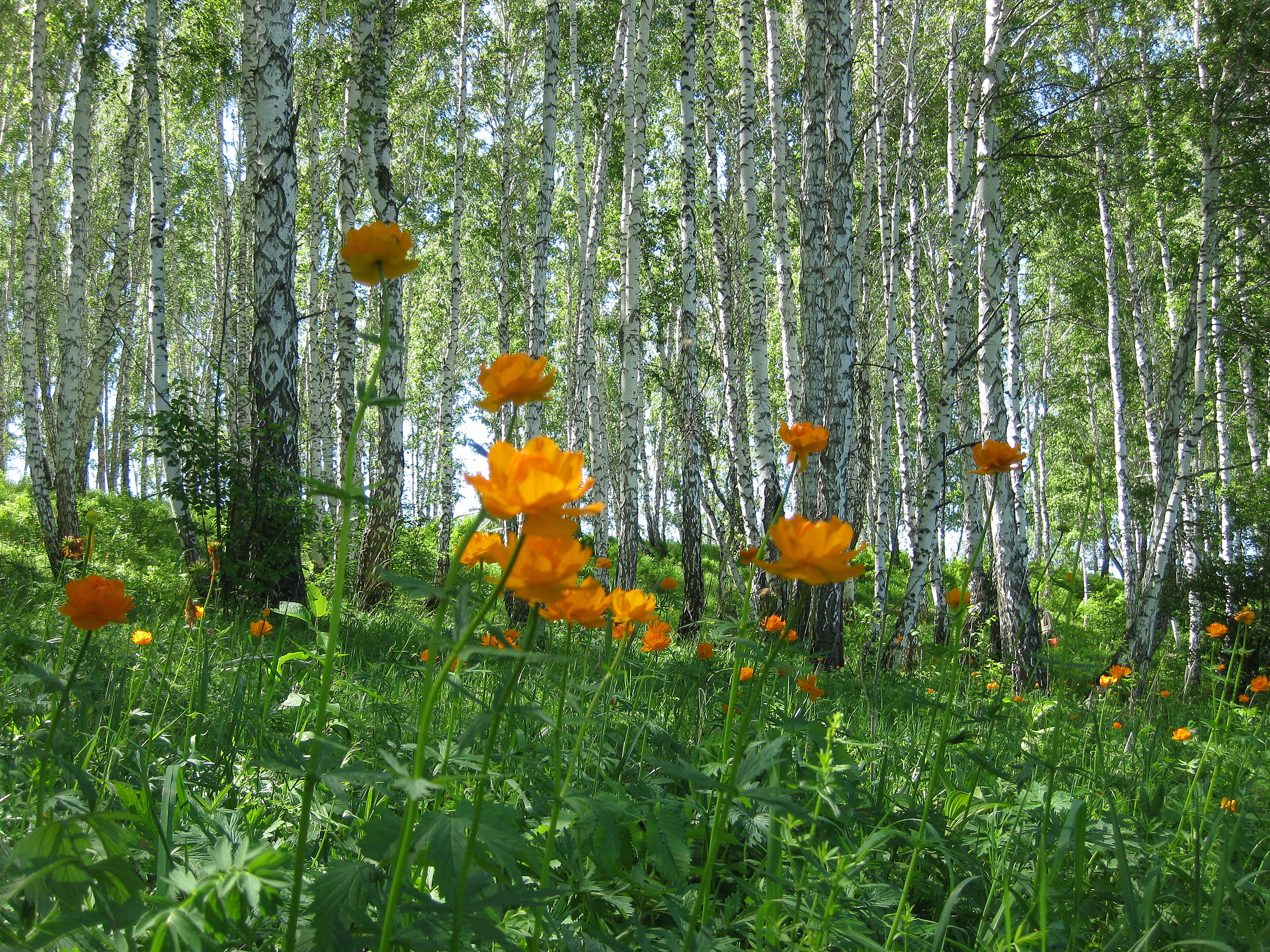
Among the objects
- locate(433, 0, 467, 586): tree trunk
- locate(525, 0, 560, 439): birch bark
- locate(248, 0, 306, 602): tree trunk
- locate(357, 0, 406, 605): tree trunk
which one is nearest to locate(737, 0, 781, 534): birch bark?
locate(525, 0, 560, 439): birch bark

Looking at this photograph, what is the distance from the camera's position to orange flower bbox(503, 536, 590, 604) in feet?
2.18

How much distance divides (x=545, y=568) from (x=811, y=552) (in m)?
0.31

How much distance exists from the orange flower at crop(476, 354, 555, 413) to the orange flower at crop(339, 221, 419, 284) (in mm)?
160

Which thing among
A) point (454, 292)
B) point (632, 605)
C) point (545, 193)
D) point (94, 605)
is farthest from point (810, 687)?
point (454, 292)

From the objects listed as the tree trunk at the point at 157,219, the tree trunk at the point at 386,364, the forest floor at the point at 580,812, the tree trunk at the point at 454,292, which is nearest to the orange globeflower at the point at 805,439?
the forest floor at the point at 580,812

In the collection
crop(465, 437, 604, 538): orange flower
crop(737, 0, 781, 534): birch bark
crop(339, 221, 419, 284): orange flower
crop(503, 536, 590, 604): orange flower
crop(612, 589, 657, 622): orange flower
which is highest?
crop(737, 0, 781, 534): birch bark

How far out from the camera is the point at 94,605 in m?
0.97

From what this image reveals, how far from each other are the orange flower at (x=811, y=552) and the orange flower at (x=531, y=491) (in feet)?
0.72

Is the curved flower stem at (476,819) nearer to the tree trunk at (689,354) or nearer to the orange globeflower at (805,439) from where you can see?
the orange globeflower at (805,439)

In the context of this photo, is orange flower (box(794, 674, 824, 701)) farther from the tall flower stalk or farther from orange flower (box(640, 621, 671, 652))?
the tall flower stalk

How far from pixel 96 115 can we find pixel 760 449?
17.1 m

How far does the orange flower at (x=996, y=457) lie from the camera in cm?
126

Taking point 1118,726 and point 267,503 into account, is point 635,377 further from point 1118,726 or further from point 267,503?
point 1118,726

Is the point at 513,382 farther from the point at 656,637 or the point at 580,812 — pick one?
the point at 656,637
